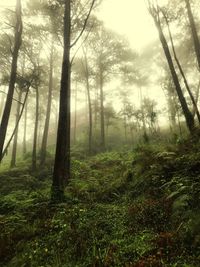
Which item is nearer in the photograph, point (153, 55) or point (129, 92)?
point (153, 55)

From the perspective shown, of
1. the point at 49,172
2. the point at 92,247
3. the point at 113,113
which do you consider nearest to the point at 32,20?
the point at 49,172

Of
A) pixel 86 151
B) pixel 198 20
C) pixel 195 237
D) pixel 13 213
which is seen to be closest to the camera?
pixel 195 237

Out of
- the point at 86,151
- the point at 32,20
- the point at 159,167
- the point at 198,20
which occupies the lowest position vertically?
the point at 159,167

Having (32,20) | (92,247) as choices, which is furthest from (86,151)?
(92,247)

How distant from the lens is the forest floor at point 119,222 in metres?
3.60

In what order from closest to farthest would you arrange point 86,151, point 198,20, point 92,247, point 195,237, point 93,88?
point 195,237
point 92,247
point 198,20
point 86,151
point 93,88

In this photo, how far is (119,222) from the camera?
498 centimetres

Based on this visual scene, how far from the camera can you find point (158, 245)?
3.66 metres

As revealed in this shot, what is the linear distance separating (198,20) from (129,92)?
1404 cm

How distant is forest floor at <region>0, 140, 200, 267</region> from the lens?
3.60m

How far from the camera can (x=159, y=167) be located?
664cm

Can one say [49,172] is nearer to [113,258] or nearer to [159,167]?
[159,167]

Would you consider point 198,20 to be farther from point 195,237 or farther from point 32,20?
point 195,237

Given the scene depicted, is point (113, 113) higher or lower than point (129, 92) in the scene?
lower
